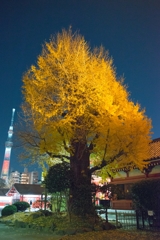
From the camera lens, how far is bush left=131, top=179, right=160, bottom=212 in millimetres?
9039

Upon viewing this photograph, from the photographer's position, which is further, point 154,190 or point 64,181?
point 64,181

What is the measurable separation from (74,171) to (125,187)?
8.08m

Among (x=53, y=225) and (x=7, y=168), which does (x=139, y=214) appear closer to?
(x=53, y=225)

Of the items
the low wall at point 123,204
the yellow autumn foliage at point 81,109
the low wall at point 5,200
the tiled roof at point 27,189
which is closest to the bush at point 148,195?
the yellow autumn foliage at point 81,109

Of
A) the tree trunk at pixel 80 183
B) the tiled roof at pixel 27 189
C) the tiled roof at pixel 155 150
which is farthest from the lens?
the tiled roof at pixel 27 189

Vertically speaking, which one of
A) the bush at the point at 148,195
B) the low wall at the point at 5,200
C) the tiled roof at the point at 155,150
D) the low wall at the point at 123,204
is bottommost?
the low wall at the point at 5,200

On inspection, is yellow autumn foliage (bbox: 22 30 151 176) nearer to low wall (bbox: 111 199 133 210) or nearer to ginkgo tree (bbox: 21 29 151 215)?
ginkgo tree (bbox: 21 29 151 215)

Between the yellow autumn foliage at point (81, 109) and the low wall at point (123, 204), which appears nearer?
the yellow autumn foliage at point (81, 109)

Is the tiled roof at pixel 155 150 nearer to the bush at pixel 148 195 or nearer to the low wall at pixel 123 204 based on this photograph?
the low wall at pixel 123 204

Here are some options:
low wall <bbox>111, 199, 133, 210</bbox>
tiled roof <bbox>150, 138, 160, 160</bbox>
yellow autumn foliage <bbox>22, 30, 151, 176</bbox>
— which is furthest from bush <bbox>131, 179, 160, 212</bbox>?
low wall <bbox>111, 199, 133, 210</bbox>

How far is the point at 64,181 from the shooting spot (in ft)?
32.7

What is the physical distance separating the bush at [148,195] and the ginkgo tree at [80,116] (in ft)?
4.72

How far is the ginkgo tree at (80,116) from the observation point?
399 inches

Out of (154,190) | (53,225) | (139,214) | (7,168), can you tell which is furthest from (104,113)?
(7,168)
